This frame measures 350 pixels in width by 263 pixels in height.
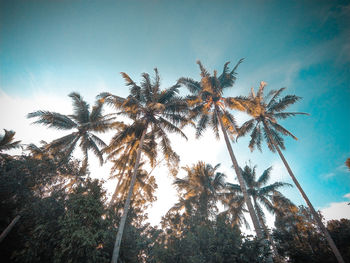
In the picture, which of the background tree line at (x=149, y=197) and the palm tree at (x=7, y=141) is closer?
the background tree line at (x=149, y=197)

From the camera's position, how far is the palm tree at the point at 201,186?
1770cm

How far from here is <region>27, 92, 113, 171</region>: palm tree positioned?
1439 cm

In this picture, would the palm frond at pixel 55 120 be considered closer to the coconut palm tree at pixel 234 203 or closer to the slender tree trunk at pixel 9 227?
the slender tree trunk at pixel 9 227

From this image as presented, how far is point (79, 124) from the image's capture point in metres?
16.0

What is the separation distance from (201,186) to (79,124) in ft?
51.0

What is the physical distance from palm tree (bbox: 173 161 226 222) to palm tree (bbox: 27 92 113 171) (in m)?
11.2

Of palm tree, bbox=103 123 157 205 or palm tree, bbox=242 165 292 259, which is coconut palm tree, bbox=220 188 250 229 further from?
palm tree, bbox=103 123 157 205

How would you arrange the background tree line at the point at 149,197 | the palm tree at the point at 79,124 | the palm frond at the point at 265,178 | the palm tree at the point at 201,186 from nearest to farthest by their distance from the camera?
the background tree line at the point at 149,197 < the palm tree at the point at 79,124 < the palm tree at the point at 201,186 < the palm frond at the point at 265,178

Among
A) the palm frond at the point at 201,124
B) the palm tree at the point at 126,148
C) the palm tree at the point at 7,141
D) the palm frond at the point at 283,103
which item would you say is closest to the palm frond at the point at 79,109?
the palm tree at the point at 126,148

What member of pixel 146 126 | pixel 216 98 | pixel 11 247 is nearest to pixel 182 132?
pixel 146 126

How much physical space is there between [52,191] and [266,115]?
1872 cm

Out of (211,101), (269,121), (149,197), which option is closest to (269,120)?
(269,121)

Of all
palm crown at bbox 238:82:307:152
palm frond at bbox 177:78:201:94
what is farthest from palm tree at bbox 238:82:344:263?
palm frond at bbox 177:78:201:94

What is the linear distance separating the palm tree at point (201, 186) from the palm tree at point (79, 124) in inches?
440
